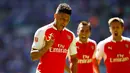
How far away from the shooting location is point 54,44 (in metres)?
5.57

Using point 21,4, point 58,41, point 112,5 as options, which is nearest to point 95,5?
point 112,5

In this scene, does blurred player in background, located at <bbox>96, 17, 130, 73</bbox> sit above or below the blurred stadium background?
below

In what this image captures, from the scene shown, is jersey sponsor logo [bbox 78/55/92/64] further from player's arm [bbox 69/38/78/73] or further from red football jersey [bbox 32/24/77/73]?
red football jersey [bbox 32/24/77/73]

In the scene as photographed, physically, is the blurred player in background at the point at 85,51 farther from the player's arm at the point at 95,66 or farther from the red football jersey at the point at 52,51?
the red football jersey at the point at 52,51

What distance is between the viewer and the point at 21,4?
680 inches

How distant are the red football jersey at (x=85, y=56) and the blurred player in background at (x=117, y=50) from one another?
756 millimetres

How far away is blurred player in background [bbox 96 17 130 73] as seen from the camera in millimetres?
6871

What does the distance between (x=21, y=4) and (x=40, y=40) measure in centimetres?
1201

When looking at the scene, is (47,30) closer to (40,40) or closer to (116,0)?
(40,40)

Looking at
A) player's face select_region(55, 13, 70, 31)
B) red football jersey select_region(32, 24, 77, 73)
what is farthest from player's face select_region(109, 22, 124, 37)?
player's face select_region(55, 13, 70, 31)

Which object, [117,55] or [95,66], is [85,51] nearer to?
[95,66]

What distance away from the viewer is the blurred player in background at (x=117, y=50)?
6.87m

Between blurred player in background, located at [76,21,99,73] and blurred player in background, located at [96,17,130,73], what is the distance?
66cm

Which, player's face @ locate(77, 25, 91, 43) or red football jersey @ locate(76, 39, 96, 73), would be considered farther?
red football jersey @ locate(76, 39, 96, 73)
